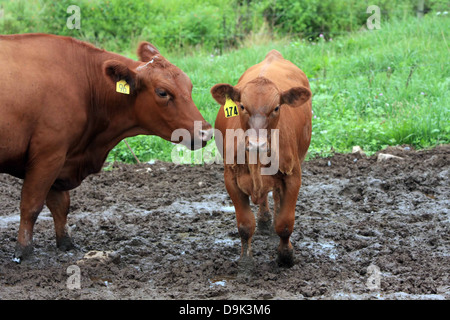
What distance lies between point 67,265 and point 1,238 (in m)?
1.11

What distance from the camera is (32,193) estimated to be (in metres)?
5.52

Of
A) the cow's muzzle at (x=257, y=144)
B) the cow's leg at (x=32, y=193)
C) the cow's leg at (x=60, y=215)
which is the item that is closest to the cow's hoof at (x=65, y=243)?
the cow's leg at (x=60, y=215)

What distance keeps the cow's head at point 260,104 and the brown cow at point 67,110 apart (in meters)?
0.60

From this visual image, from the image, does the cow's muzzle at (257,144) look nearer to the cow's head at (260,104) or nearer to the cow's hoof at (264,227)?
the cow's head at (260,104)

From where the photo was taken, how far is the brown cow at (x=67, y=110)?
535 centimetres

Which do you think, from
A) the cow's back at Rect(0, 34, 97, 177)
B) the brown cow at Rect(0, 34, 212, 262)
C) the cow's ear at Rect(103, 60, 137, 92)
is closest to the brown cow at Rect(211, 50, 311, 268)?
the brown cow at Rect(0, 34, 212, 262)

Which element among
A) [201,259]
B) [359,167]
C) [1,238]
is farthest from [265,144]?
[359,167]

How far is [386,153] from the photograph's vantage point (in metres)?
8.65

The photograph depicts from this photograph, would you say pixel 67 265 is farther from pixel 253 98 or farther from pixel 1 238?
pixel 253 98

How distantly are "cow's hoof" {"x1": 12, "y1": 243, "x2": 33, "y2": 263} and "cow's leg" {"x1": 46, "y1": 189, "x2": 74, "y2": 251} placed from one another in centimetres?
46

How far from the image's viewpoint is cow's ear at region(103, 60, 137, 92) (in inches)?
222

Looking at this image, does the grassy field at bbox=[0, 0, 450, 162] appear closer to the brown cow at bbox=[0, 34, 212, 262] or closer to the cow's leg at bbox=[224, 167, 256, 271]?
the brown cow at bbox=[0, 34, 212, 262]

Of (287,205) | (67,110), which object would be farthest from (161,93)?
(287,205)

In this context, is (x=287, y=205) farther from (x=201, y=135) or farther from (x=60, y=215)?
(x=60, y=215)
